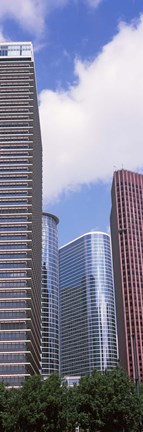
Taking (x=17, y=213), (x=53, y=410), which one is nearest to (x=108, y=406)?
(x=53, y=410)

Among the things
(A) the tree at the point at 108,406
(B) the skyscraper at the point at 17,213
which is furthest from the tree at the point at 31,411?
(B) the skyscraper at the point at 17,213

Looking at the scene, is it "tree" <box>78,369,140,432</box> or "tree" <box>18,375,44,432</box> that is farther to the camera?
"tree" <box>78,369,140,432</box>

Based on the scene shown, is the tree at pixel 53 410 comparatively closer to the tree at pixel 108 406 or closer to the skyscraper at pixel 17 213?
the tree at pixel 108 406

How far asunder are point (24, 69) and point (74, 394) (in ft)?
334

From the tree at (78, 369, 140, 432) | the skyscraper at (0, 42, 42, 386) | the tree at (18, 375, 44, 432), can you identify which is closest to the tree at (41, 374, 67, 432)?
the tree at (18, 375, 44, 432)

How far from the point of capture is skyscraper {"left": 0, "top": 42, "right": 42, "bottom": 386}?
123875mm

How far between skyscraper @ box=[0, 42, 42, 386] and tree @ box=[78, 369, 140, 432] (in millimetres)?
43321

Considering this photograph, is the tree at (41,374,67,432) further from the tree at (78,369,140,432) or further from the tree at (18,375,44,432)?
the tree at (78,369,140,432)

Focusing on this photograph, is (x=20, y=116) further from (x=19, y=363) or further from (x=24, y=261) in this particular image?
(x=19, y=363)

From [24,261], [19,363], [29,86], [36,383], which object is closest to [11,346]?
[19,363]

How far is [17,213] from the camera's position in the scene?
13600 cm

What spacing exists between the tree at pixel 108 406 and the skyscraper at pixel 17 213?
43.3 m

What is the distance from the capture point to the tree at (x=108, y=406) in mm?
76062

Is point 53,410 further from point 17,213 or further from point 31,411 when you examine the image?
point 17,213
